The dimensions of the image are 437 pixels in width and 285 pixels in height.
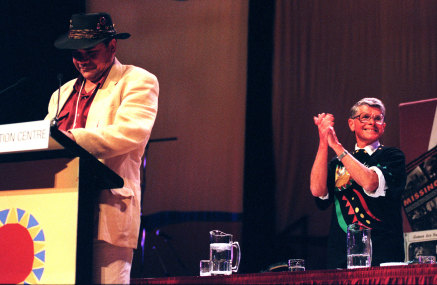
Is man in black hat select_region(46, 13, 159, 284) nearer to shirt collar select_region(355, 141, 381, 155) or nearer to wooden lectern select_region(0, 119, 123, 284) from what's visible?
wooden lectern select_region(0, 119, 123, 284)

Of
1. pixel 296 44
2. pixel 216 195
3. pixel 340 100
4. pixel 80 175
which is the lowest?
pixel 216 195

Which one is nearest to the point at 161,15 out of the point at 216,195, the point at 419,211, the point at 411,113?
the point at 216,195

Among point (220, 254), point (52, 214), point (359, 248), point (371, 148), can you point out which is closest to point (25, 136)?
point (52, 214)

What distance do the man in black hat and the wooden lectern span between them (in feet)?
0.22

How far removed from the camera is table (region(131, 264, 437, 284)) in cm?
175

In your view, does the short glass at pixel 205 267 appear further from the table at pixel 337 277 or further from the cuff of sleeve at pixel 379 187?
the cuff of sleeve at pixel 379 187

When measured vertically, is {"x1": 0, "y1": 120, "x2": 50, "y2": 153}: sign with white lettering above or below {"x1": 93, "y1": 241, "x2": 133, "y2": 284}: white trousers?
above

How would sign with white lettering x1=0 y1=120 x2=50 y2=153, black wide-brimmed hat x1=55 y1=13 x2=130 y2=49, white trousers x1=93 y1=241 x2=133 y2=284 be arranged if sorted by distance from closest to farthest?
sign with white lettering x1=0 y1=120 x2=50 y2=153, white trousers x1=93 y1=241 x2=133 y2=284, black wide-brimmed hat x1=55 y1=13 x2=130 y2=49

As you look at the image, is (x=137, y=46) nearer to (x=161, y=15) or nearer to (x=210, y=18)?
(x=161, y=15)

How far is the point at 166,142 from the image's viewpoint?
523cm

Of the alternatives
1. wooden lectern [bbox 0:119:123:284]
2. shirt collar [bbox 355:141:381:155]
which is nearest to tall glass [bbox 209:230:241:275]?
wooden lectern [bbox 0:119:123:284]

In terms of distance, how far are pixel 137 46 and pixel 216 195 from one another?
1.55 metres

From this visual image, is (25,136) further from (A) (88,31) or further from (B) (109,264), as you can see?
(A) (88,31)

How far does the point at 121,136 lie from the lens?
6.01 ft
